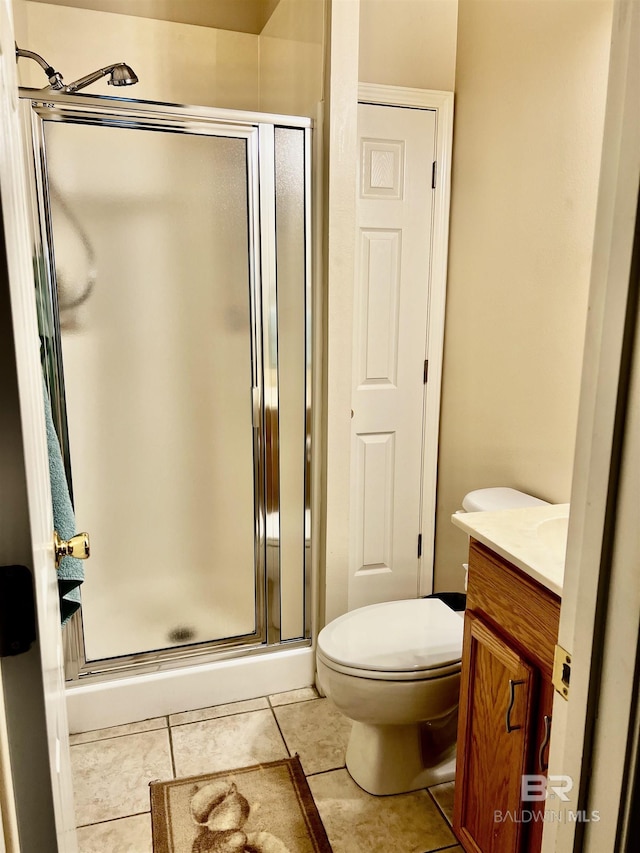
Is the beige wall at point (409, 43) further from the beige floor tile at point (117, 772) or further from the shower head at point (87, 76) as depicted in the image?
the beige floor tile at point (117, 772)

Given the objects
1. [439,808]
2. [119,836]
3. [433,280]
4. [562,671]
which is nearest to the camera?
[562,671]

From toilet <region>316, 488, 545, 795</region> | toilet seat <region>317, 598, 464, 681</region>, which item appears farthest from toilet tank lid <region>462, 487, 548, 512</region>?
toilet seat <region>317, 598, 464, 681</region>

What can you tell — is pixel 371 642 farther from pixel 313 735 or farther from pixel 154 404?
pixel 154 404

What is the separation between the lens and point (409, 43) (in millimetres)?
2400

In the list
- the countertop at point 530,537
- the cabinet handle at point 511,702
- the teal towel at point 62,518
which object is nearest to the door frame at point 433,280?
the countertop at point 530,537

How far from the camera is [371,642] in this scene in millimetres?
1792

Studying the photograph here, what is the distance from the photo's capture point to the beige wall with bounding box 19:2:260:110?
2.45 m

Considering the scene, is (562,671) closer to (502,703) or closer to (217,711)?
(502,703)

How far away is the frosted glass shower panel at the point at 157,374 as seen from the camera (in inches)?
74.2

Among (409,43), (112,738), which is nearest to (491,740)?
(112,738)

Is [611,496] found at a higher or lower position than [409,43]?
lower

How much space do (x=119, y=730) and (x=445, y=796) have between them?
1.04 metres

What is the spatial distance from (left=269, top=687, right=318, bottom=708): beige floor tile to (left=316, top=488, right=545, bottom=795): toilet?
0.38 metres

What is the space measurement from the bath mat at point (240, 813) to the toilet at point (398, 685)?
0.65 ft
